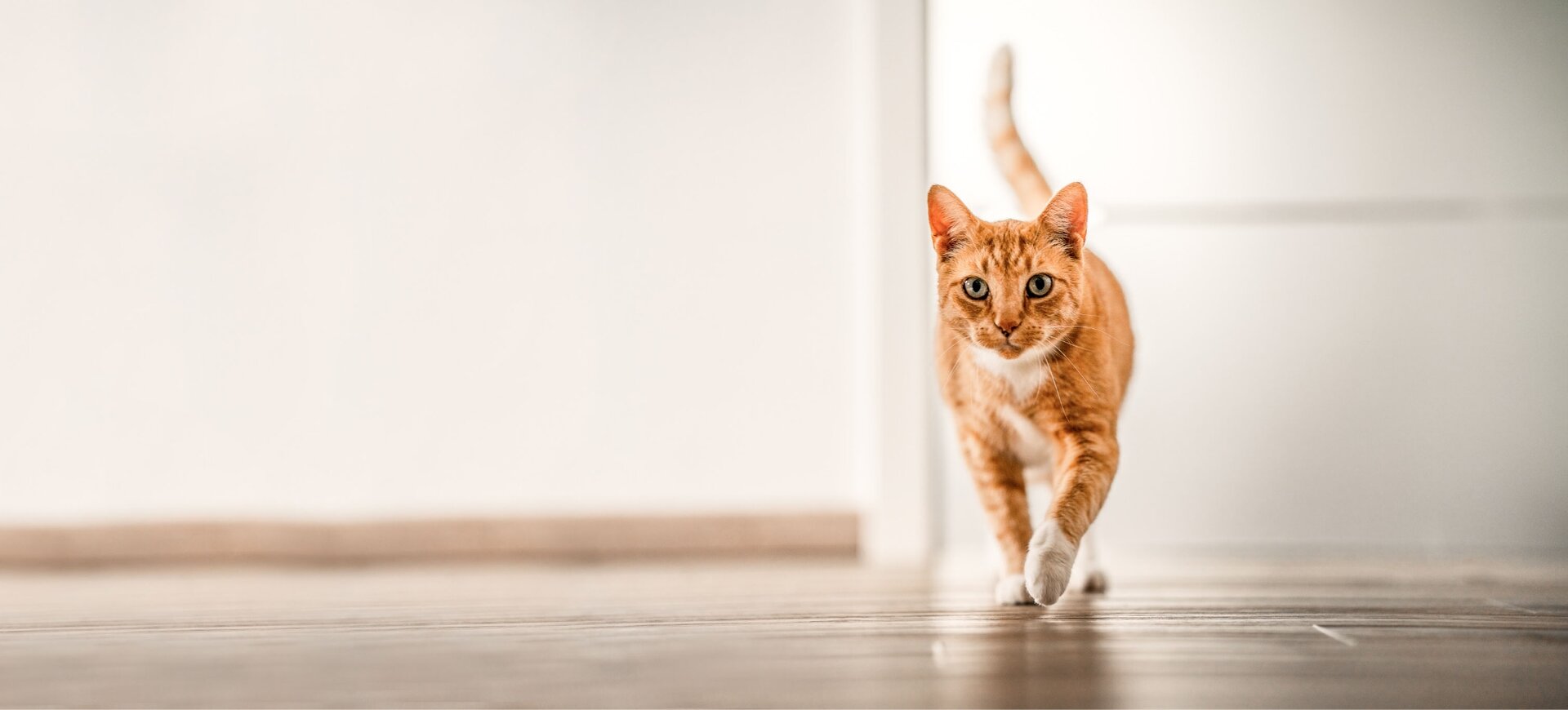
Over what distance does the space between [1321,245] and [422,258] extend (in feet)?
5.76

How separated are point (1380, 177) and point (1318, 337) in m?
0.32

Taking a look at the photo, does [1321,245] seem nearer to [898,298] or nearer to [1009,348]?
[898,298]

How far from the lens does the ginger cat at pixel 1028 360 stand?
900mm

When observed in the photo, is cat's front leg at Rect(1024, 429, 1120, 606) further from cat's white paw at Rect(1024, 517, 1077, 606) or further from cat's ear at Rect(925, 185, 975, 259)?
cat's ear at Rect(925, 185, 975, 259)

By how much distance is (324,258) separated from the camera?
2.07 metres

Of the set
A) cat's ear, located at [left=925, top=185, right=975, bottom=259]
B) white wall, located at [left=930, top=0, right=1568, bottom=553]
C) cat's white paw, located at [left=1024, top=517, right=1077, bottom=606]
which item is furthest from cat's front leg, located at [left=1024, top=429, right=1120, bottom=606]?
white wall, located at [left=930, top=0, right=1568, bottom=553]

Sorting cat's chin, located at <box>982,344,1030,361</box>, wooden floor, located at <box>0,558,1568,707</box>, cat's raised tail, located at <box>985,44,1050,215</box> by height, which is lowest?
wooden floor, located at <box>0,558,1568,707</box>

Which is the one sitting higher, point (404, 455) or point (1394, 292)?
point (1394, 292)

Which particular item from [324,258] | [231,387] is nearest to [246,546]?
[231,387]

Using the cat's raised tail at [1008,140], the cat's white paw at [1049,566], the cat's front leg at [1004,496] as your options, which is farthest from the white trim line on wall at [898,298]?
the cat's white paw at [1049,566]

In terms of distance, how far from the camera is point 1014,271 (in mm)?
904

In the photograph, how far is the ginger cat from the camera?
90 centimetres

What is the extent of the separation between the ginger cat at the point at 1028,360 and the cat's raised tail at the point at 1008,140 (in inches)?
5.6

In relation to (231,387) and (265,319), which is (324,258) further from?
(231,387)
